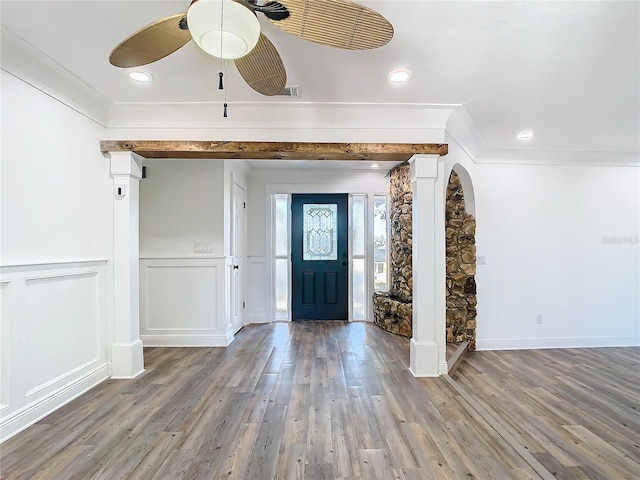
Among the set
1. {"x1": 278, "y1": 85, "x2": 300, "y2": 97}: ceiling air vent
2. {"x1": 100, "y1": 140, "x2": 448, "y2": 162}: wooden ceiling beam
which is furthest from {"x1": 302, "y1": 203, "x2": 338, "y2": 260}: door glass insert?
{"x1": 278, "y1": 85, "x2": 300, "y2": 97}: ceiling air vent

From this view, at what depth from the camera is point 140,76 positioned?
2.44 metres

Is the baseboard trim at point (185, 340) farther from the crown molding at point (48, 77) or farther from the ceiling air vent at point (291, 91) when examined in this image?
the ceiling air vent at point (291, 91)

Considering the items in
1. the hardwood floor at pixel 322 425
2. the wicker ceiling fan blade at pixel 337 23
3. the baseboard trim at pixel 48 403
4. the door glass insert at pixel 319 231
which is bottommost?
the hardwood floor at pixel 322 425

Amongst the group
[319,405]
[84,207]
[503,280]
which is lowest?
[319,405]

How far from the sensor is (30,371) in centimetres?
221

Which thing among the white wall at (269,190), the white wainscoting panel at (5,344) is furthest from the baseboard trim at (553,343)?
the white wainscoting panel at (5,344)

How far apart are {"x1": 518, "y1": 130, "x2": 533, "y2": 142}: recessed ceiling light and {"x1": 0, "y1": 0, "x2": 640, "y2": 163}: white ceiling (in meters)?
0.30

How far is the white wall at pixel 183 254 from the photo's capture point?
398cm

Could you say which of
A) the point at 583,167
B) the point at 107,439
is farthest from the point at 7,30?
the point at 583,167

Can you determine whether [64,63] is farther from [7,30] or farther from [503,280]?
[503,280]

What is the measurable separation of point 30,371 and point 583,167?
20.2ft

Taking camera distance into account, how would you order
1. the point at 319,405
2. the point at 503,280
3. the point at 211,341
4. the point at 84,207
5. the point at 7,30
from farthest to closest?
1. the point at 503,280
2. the point at 211,341
3. the point at 84,207
4. the point at 319,405
5. the point at 7,30

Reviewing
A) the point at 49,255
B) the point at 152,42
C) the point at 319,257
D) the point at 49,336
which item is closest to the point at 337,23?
the point at 152,42

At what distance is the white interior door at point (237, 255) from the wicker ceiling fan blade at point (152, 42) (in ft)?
9.02
